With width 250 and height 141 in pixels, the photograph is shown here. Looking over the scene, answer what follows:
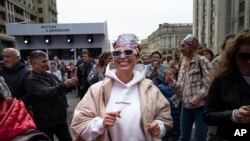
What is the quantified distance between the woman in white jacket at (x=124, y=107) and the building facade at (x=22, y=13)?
117 feet

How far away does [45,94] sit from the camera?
348cm

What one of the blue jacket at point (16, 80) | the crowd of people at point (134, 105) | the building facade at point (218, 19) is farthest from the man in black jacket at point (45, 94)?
the building facade at point (218, 19)

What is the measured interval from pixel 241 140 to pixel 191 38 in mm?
2079

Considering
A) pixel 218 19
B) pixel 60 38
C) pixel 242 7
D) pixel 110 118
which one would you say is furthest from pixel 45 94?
pixel 218 19

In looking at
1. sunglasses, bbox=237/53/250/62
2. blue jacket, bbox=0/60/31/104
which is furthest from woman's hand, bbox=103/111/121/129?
blue jacket, bbox=0/60/31/104

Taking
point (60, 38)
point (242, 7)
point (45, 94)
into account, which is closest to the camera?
point (45, 94)

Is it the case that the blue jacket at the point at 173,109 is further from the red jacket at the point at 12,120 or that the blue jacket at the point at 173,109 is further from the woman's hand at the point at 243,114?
the red jacket at the point at 12,120

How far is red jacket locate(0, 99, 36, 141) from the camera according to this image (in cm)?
155

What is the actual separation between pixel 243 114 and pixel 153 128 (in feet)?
2.22

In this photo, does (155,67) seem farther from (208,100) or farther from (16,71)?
(208,100)

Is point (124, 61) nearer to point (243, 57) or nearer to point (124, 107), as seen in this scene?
point (124, 107)

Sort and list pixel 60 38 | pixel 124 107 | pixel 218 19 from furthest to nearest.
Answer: pixel 218 19
pixel 60 38
pixel 124 107

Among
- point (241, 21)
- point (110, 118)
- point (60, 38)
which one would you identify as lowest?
point (110, 118)

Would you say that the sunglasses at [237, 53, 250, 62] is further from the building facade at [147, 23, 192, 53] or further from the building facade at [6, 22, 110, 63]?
the building facade at [147, 23, 192, 53]
